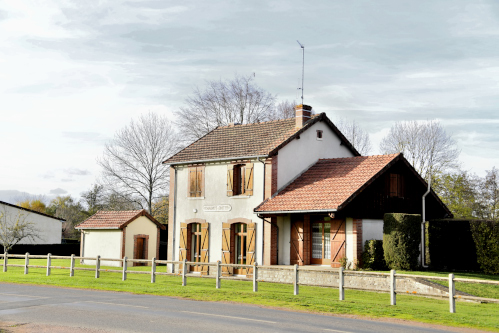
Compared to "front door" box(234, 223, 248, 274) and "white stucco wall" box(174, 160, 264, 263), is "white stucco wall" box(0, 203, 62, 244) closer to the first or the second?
"white stucco wall" box(174, 160, 264, 263)

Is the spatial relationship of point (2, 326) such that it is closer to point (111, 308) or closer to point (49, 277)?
point (111, 308)

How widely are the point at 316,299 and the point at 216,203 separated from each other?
473 inches

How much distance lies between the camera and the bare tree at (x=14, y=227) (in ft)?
147

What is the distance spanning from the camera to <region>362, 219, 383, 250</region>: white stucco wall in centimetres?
2430

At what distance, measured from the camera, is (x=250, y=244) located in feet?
86.8

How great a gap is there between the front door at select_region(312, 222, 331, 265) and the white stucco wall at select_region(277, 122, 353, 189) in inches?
108

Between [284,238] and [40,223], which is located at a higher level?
[40,223]

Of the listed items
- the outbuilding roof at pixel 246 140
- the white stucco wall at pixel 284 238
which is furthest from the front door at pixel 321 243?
the outbuilding roof at pixel 246 140

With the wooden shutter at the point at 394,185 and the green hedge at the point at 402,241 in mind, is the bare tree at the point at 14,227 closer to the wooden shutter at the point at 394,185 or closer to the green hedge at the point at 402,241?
the wooden shutter at the point at 394,185

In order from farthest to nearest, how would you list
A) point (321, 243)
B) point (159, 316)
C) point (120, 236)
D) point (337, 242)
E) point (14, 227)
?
1. point (14, 227)
2. point (120, 236)
3. point (321, 243)
4. point (337, 242)
5. point (159, 316)

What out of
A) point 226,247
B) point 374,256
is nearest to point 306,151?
point 226,247

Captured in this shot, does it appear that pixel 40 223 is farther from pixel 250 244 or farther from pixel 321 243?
pixel 321 243

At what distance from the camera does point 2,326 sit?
1176cm

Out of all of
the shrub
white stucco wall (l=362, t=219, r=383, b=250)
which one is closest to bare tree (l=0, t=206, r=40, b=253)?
white stucco wall (l=362, t=219, r=383, b=250)
